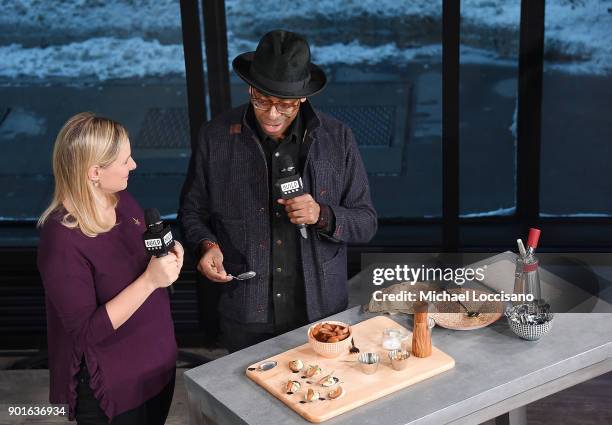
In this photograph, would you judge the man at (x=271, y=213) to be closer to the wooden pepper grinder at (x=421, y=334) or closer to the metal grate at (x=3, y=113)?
the wooden pepper grinder at (x=421, y=334)

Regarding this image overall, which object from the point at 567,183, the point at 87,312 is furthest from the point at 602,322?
the point at 567,183

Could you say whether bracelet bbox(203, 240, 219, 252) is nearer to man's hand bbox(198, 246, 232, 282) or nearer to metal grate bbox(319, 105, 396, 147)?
man's hand bbox(198, 246, 232, 282)

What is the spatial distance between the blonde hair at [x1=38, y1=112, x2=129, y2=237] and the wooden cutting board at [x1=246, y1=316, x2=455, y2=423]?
72 centimetres

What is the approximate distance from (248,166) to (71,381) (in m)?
1.00

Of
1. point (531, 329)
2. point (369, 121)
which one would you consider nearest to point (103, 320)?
point (531, 329)

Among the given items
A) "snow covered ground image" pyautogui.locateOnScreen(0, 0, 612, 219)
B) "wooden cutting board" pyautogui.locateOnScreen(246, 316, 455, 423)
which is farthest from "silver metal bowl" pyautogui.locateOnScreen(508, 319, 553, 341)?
"snow covered ground image" pyautogui.locateOnScreen(0, 0, 612, 219)

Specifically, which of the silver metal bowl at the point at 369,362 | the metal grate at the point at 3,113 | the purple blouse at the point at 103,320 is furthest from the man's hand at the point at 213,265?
the metal grate at the point at 3,113

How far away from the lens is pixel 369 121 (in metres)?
5.79

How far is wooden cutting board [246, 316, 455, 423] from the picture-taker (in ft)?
9.14

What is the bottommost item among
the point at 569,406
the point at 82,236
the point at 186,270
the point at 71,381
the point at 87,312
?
the point at 569,406

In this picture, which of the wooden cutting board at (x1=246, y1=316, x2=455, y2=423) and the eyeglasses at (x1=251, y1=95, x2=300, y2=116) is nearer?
the wooden cutting board at (x1=246, y1=316, x2=455, y2=423)

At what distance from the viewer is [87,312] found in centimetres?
294

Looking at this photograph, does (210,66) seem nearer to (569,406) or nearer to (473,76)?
(473,76)

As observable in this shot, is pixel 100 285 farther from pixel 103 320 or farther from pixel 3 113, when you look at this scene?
pixel 3 113
